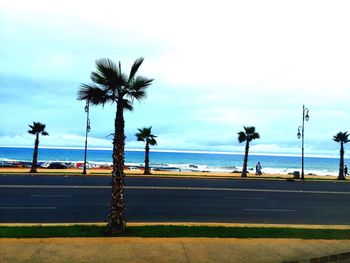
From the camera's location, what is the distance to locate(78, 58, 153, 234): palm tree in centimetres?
1202

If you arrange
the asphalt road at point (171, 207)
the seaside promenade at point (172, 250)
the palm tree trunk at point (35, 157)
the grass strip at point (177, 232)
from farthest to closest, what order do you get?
the palm tree trunk at point (35, 157), the asphalt road at point (171, 207), the grass strip at point (177, 232), the seaside promenade at point (172, 250)

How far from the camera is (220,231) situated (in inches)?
501

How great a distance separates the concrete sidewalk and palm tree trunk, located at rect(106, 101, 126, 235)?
0.58 metres

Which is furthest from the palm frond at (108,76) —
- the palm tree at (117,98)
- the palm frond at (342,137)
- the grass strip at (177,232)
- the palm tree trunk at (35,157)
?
the palm frond at (342,137)

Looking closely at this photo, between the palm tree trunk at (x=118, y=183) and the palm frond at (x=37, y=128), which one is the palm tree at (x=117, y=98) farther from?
the palm frond at (x=37, y=128)

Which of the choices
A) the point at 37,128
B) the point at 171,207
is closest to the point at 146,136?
the point at 37,128

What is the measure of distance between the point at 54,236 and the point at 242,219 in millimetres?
7380

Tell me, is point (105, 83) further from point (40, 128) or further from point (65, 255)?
point (40, 128)

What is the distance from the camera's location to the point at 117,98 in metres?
12.4

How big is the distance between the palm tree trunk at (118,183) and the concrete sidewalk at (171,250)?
582 millimetres

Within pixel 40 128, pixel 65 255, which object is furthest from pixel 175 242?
pixel 40 128

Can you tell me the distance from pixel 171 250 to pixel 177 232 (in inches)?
83.6

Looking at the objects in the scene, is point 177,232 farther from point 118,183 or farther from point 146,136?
point 146,136

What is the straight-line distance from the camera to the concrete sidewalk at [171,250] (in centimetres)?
958
